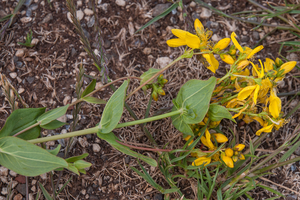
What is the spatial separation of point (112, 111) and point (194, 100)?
49 centimetres

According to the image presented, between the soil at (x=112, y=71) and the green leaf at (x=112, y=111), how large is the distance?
602 millimetres

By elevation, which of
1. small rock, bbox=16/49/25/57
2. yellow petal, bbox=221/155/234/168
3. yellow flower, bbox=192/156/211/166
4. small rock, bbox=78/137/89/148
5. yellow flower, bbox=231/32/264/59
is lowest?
yellow flower, bbox=192/156/211/166

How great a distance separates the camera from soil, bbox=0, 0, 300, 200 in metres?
2.06

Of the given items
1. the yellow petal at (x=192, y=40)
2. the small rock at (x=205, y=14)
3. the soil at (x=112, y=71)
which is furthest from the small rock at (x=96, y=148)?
the small rock at (x=205, y=14)

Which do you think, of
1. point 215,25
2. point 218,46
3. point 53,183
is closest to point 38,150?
point 53,183

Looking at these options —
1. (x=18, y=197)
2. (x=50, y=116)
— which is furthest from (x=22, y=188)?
(x=50, y=116)

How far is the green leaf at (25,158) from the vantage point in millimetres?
1287

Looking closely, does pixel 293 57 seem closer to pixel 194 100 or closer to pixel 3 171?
pixel 194 100

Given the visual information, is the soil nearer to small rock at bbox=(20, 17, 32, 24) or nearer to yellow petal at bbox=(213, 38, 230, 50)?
small rock at bbox=(20, 17, 32, 24)

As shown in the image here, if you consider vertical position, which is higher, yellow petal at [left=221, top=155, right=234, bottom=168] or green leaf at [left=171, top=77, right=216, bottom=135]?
green leaf at [left=171, top=77, right=216, bottom=135]

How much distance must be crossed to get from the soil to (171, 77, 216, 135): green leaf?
491 millimetres

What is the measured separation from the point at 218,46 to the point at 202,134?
592 millimetres

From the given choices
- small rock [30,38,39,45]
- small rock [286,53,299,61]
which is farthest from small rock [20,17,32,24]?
small rock [286,53,299,61]

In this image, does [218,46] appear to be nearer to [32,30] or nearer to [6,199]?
[32,30]
